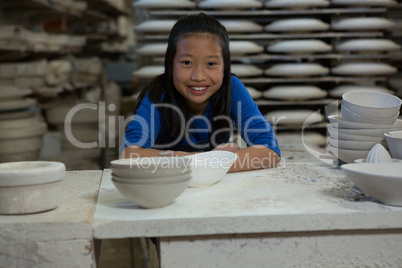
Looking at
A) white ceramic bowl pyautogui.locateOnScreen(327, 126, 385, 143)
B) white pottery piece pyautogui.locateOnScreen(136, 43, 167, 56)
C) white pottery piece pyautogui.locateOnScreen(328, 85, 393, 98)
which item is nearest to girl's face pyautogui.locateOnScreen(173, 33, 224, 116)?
white ceramic bowl pyautogui.locateOnScreen(327, 126, 385, 143)

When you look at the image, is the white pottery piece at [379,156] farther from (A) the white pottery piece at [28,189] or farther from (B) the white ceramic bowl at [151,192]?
(A) the white pottery piece at [28,189]

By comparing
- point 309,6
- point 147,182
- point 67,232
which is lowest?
point 67,232

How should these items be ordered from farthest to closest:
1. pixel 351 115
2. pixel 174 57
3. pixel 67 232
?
pixel 174 57, pixel 351 115, pixel 67 232

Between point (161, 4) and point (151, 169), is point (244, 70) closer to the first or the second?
point (161, 4)

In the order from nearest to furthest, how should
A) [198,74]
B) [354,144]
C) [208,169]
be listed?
[208,169]
[354,144]
[198,74]

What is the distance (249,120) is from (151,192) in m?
0.85

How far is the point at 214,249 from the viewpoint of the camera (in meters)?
1.08

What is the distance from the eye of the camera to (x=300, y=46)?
329 cm

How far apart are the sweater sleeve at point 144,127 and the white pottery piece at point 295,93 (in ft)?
5.58

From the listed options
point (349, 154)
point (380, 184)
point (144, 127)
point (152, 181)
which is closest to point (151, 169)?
point (152, 181)

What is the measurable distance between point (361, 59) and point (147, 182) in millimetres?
3024

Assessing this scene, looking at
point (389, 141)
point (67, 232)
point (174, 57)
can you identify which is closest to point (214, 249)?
point (67, 232)

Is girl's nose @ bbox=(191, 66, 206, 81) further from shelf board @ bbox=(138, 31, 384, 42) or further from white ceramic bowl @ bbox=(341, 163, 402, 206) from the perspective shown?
shelf board @ bbox=(138, 31, 384, 42)

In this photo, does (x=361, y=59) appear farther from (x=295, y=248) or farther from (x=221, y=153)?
(x=295, y=248)
